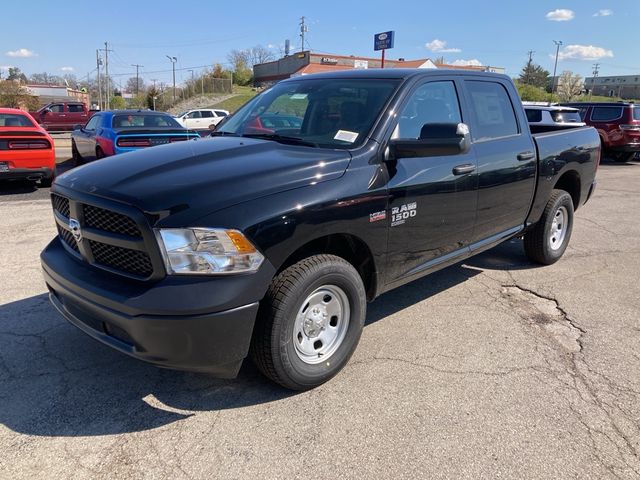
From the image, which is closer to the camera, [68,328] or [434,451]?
[434,451]

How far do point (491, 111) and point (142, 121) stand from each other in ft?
29.8

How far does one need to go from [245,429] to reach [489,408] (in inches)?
55.8

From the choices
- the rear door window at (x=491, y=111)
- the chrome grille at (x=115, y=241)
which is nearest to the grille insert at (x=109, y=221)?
the chrome grille at (x=115, y=241)

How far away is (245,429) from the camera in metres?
2.73

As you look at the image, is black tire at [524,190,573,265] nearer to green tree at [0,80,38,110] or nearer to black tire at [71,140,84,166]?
black tire at [71,140,84,166]

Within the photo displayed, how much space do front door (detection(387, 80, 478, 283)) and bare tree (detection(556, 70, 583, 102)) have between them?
8558 cm

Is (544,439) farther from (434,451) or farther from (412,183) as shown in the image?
(412,183)

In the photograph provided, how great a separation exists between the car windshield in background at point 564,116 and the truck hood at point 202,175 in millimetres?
11183

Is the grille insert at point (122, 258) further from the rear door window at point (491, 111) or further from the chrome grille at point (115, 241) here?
the rear door window at point (491, 111)

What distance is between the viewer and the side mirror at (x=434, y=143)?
318 cm

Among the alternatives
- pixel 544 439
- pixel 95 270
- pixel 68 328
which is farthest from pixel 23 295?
pixel 544 439

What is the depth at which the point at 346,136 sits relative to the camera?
3.34 m

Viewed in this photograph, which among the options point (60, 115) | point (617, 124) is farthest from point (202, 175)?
point (60, 115)

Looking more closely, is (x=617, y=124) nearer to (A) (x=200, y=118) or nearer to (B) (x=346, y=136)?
(B) (x=346, y=136)
